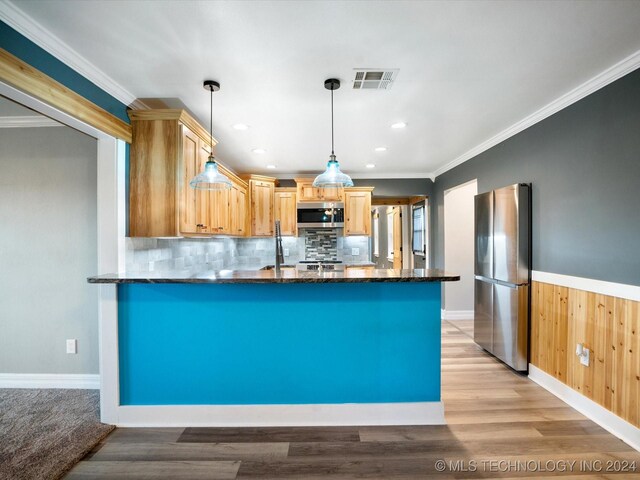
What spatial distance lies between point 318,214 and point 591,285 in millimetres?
3554

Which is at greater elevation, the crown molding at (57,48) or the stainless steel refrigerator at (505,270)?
the crown molding at (57,48)

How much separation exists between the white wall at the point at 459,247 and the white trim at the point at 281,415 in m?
3.21

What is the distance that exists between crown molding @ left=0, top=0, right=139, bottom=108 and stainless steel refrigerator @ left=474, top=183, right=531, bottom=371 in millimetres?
3560

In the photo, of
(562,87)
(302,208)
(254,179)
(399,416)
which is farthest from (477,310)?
(254,179)

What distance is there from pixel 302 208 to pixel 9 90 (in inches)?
149

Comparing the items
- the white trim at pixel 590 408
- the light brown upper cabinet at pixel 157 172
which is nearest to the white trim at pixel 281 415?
the white trim at pixel 590 408

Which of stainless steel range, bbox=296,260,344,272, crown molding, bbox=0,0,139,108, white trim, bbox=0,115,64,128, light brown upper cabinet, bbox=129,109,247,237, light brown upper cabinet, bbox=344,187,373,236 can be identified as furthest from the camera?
light brown upper cabinet, bbox=344,187,373,236

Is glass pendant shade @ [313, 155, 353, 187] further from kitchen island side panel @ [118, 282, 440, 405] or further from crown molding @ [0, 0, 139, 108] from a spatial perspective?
crown molding @ [0, 0, 139, 108]

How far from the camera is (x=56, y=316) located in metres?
2.84

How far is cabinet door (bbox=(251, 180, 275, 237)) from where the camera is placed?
16.9ft

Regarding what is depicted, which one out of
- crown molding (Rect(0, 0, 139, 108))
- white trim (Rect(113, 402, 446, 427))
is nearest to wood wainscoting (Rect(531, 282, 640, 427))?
white trim (Rect(113, 402, 446, 427))

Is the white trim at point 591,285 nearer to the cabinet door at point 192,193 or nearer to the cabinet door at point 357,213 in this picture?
the cabinet door at point 357,213

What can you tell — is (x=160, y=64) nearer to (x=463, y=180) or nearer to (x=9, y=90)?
(x=9, y=90)

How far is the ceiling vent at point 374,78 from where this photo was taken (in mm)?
2123
